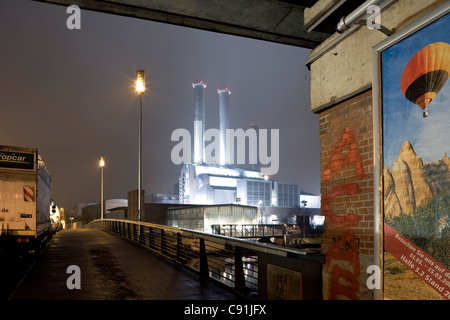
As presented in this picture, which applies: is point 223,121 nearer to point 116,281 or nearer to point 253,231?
point 253,231

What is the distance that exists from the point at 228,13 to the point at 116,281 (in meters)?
6.25

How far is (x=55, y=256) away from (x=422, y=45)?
1367 centimetres

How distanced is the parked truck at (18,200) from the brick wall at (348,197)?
10.7 metres

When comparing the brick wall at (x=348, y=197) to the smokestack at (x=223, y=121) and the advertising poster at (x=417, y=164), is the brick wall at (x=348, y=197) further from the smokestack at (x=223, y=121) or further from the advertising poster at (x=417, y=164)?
the smokestack at (x=223, y=121)

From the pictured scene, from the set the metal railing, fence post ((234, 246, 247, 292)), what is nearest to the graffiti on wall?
fence post ((234, 246, 247, 292))

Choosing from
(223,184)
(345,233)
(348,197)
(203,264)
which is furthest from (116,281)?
(223,184)

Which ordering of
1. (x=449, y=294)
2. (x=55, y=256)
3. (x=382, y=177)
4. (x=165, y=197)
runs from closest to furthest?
(x=449, y=294), (x=382, y=177), (x=55, y=256), (x=165, y=197)

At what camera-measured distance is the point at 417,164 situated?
4.35 m

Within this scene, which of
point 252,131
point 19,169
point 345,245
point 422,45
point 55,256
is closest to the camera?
point 422,45

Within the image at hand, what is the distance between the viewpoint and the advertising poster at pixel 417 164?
157 inches

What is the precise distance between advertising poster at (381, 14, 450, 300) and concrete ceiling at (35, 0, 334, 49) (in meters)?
2.03
